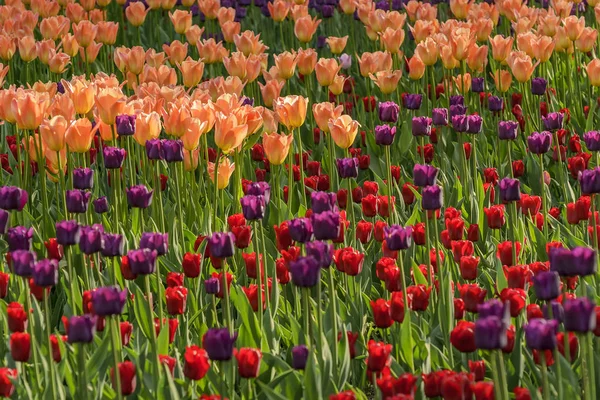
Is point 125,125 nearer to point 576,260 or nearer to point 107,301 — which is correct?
point 107,301

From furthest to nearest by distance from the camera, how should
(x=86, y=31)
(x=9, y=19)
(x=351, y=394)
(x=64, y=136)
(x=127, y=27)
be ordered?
(x=127, y=27) < (x=9, y=19) < (x=86, y=31) < (x=64, y=136) < (x=351, y=394)

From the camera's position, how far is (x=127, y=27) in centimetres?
939

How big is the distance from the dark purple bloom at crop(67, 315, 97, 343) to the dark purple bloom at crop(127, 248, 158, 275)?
0.31 m

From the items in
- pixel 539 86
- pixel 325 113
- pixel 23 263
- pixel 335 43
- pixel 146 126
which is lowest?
pixel 335 43

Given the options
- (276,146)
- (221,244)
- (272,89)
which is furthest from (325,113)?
(221,244)

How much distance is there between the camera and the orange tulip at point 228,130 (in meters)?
4.30

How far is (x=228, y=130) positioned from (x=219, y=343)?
175 cm

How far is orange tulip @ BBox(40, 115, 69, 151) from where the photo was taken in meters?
4.21

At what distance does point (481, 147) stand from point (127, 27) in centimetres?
456

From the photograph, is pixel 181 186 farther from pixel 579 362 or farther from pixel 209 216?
pixel 579 362

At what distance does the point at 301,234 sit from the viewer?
3123 millimetres

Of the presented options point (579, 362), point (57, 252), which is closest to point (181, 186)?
point (57, 252)

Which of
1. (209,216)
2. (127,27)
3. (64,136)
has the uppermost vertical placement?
(64,136)

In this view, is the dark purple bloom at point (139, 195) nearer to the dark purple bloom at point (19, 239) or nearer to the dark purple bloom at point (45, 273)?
the dark purple bloom at point (19, 239)
